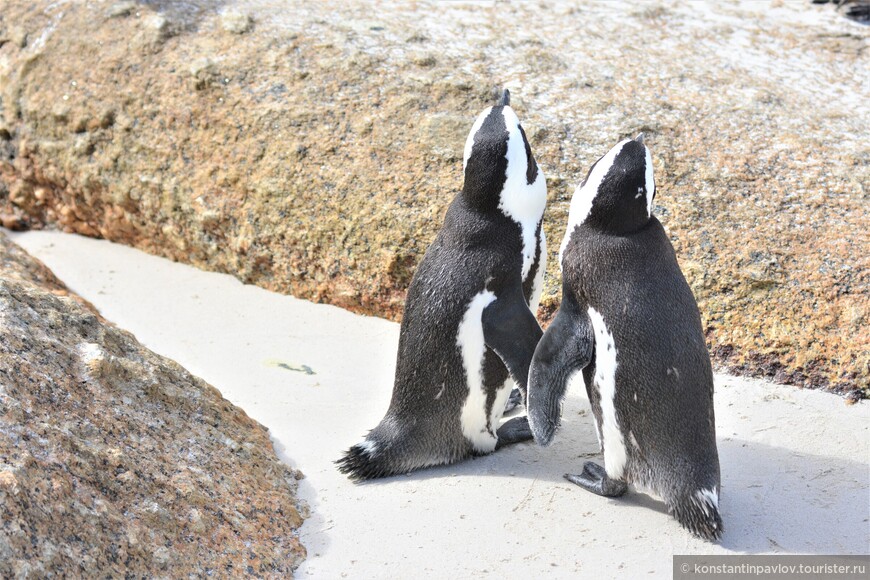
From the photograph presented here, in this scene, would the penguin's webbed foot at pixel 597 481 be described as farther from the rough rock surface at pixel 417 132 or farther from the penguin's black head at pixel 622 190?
the rough rock surface at pixel 417 132

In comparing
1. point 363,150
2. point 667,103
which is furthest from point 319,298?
point 667,103

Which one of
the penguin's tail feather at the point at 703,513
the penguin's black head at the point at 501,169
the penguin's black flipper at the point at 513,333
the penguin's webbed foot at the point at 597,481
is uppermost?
the penguin's black head at the point at 501,169

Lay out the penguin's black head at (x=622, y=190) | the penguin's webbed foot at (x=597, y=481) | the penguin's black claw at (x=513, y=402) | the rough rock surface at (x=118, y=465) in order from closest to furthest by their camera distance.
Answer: the rough rock surface at (x=118, y=465) → the penguin's black head at (x=622, y=190) → the penguin's webbed foot at (x=597, y=481) → the penguin's black claw at (x=513, y=402)

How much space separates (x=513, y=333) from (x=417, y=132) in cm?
202

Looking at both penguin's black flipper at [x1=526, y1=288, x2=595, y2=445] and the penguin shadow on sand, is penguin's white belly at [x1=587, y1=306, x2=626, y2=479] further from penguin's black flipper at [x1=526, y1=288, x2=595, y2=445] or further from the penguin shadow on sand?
the penguin shadow on sand

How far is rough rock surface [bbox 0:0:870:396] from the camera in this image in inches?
177

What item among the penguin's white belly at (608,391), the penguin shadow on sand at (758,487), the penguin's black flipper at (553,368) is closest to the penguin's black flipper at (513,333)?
the penguin's black flipper at (553,368)

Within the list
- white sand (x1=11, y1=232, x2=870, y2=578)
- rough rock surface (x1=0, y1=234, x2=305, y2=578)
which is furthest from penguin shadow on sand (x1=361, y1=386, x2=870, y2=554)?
rough rock surface (x1=0, y1=234, x2=305, y2=578)

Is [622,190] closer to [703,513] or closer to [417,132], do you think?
[703,513]

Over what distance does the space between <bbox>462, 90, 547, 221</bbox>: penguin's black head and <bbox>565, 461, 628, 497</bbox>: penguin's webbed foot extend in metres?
0.97

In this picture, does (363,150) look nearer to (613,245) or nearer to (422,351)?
(422,351)

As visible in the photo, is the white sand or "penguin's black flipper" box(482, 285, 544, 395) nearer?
the white sand

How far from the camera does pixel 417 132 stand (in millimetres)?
5359

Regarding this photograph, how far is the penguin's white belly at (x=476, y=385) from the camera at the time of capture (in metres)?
3.72
